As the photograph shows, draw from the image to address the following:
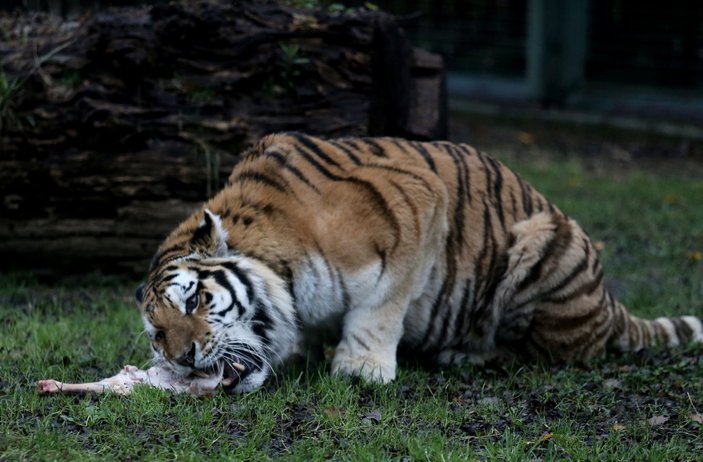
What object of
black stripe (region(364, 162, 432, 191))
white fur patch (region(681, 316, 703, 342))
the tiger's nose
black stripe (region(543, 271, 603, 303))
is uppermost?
black stripe (region(364, 162, 432, 191))

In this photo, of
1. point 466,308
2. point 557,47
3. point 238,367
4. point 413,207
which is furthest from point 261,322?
point 557,47

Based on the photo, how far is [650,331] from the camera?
5.60m

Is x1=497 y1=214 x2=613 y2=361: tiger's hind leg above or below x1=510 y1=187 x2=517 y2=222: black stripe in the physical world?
below

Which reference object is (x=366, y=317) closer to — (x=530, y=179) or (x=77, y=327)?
(x=77, y=327)

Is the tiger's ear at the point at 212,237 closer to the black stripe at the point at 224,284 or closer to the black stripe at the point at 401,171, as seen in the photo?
the black stripe at the point at 224,284

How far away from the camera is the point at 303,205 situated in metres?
4.65

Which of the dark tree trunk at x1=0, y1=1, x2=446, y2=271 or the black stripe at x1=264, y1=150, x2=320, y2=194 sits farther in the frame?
the dark tree trunk at x1=0, y1=1, x2=446, y2=271

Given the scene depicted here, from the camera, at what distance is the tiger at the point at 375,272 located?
4.37 m

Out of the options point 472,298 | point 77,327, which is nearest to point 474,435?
point 472,298

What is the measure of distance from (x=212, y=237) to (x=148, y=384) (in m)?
0.65

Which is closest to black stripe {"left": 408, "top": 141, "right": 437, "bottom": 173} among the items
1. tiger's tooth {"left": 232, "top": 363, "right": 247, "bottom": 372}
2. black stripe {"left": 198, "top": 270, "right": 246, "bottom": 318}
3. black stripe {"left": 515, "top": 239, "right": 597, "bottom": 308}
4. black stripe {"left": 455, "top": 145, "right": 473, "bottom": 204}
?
black stripe {"left": 455, "top": 145, "right": 473, "bottom": 204}

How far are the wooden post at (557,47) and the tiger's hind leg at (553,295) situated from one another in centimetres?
802

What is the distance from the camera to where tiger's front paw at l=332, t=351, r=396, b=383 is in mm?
4703

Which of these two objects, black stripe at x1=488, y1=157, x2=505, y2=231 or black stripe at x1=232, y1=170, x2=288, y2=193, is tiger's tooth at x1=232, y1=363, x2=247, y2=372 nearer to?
black stripe at x1=232, y1=170, x2=288, y2=193
